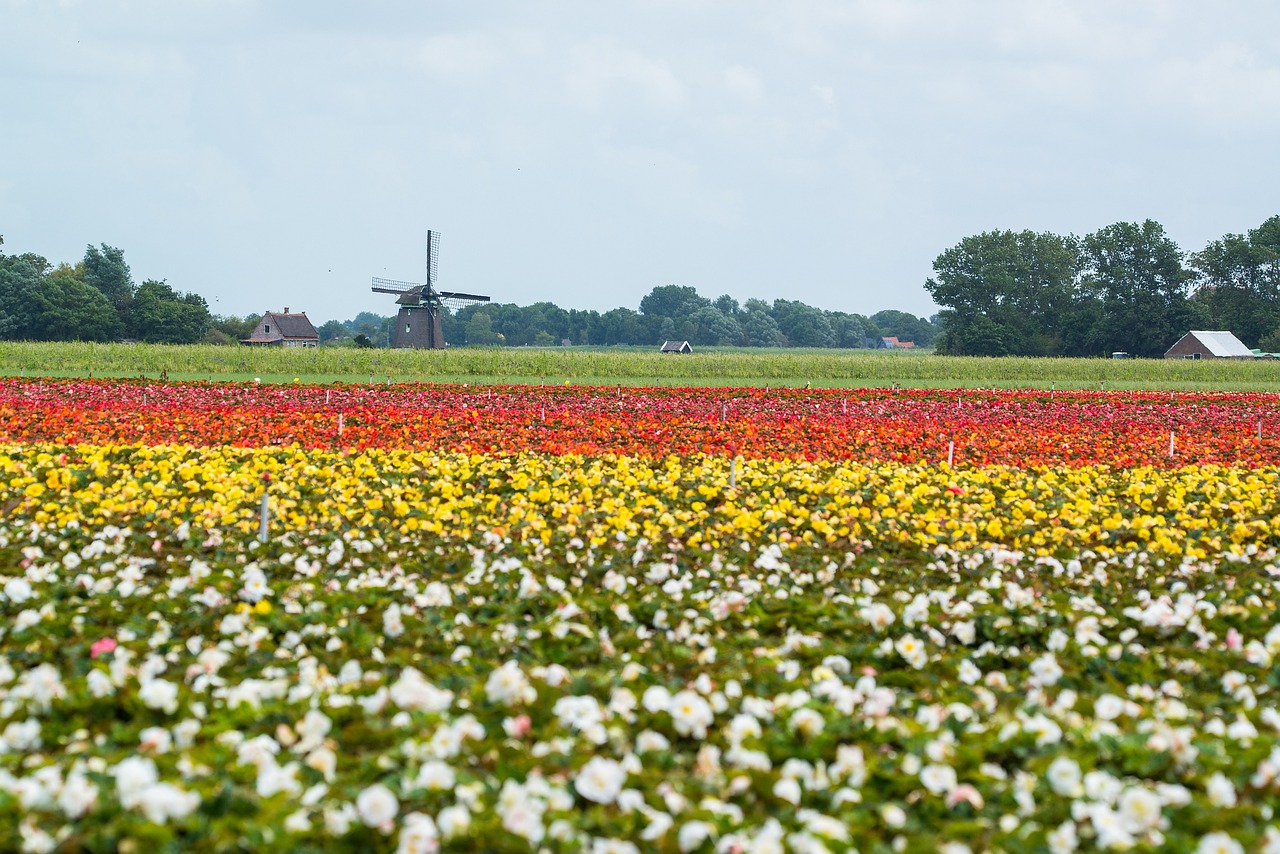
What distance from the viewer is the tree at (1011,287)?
326 ft

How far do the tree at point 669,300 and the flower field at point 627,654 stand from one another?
501 feet

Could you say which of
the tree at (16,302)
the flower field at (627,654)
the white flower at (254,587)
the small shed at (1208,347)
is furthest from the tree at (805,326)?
the white flower at (254,587)

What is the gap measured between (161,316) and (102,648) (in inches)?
3650

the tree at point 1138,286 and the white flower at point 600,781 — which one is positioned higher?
the tree at point 1138,286

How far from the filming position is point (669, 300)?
549 feet

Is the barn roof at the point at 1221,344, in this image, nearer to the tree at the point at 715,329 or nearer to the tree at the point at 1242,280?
the tree at the point at 1242,280

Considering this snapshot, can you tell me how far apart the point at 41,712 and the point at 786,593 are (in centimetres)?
450

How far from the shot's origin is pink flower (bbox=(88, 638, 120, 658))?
5723mm

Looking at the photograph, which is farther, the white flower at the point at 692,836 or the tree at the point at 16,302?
the tree at the point at 16,302

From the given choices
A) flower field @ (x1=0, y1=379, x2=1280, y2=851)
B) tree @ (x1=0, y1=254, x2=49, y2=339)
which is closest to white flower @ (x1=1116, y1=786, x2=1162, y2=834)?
flower field @ (x1=0, y1=379, x2=1280, y2=851)

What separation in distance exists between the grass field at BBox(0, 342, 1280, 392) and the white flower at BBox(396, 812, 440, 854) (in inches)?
1602

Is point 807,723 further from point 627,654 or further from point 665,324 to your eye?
point 665,324

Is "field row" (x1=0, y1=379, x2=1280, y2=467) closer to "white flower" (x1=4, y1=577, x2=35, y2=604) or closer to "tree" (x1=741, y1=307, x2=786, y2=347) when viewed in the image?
"white flower" (x1=4, y1=577, x2=35, y2=604)

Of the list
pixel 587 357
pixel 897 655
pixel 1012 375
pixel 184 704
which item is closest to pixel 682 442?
pixel 897 655
